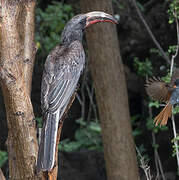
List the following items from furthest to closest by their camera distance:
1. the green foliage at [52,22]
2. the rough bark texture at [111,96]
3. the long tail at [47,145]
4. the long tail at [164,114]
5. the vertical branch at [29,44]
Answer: the green foliage at [52,22]
the rough bark texture at [111,96]
the long tail at [164,114]
the vertical branch at [29,44]
the long tail at [47,145]

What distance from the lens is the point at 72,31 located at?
12.4ft

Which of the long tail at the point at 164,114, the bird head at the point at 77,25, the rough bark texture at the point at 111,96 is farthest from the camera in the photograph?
the rough bark texture at the point at 111,96

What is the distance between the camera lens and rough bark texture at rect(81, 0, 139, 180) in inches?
189

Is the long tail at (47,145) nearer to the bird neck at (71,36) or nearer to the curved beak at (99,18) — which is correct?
the bird neck at (71,36)

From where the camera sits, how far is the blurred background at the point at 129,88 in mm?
5574

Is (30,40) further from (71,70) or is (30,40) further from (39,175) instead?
(39,175)

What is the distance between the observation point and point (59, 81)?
11.4 ft

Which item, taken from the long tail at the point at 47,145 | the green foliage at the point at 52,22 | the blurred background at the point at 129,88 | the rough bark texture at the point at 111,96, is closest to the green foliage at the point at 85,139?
the blurred background at the point at 129,88

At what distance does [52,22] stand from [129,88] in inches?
64.8

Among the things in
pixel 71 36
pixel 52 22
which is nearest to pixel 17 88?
pixel 71 36

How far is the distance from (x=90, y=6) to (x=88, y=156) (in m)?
2.23

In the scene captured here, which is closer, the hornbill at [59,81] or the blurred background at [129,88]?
the hornbill at [59,81]

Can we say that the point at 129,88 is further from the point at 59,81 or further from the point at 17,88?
the point at 17,88

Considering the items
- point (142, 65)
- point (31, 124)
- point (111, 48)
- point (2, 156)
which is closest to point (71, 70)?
point (31, 124)
